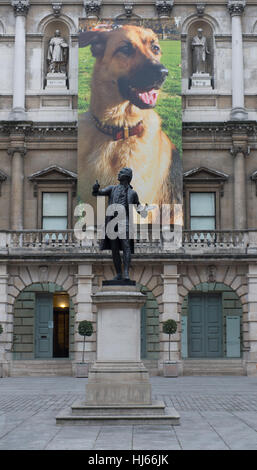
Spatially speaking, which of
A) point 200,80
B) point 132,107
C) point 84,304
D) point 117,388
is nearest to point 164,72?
point 132,107

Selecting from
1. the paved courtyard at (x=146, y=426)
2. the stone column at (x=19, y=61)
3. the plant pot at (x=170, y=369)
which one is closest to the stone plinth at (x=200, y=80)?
the stone column at (x=19, y=61)

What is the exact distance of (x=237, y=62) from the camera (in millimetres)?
39156

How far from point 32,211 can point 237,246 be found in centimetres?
1051

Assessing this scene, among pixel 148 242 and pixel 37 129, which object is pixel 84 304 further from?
pixel 37 129

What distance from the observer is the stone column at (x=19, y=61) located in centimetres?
3872

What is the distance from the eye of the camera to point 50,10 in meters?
40.2

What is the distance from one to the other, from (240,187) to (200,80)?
6.35 m

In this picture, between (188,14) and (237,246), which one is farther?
(188,14)

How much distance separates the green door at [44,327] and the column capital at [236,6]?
17613 millimetres

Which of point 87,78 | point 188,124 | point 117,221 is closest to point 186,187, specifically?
point 188,124

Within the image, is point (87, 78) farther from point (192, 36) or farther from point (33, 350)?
point (33, 350)

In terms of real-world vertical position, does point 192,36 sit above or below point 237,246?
above

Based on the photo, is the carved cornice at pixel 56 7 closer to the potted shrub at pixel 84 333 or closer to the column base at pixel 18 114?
the column base at pixel 18 114

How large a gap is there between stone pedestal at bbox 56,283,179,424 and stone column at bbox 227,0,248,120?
75.6 feet
